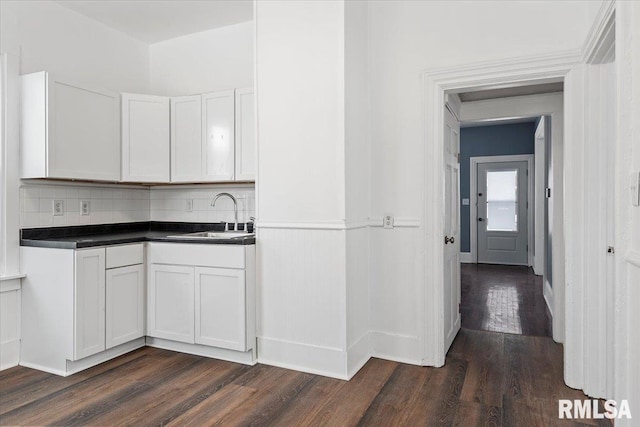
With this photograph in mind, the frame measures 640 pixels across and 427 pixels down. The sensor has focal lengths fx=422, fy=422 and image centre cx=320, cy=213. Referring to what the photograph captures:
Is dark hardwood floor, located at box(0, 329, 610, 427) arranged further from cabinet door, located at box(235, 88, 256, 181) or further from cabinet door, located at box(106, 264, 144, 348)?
cabinet door, located at box(235, 88, 256, 181)

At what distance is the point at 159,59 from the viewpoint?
13.9 ft

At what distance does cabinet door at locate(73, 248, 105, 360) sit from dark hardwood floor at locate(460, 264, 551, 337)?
3.08m

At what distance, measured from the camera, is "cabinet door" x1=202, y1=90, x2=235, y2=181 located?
137 inches

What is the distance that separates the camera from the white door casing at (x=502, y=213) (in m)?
7.81

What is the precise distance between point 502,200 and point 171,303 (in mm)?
6694

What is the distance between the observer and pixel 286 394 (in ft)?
8.30

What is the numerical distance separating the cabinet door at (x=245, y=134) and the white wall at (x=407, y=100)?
974 mm

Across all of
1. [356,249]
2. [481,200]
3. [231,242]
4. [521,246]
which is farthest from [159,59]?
[521,246]

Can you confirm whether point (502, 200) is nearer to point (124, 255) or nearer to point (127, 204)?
point (127, 204)

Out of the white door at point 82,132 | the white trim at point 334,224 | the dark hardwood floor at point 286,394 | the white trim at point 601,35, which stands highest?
the white trim at point 601,35

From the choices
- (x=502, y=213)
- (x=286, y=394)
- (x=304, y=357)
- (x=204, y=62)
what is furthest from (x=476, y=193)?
(x=286, y=394)

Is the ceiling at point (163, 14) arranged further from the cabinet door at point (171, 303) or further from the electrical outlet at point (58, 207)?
the cabinet door at point (171, 303)

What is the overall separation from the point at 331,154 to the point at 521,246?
20.7 ft

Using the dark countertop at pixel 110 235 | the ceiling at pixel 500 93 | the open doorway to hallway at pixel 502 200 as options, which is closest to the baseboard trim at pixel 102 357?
the dark countertop at pixel 110 235
